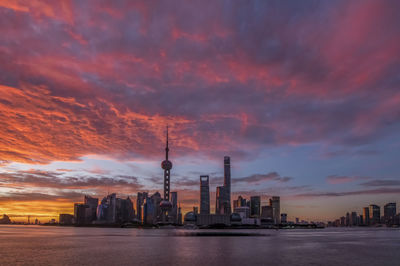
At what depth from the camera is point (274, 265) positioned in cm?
6962

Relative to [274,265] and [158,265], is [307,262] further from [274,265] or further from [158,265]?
[158,265]

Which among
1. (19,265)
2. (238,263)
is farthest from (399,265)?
(19,265)

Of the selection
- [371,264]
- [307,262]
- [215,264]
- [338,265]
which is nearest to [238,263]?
[215,264]

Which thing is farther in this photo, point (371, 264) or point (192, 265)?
point (371, 264)

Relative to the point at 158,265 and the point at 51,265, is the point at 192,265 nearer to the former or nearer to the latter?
the point at 158,265

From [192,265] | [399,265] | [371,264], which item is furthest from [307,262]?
[192,265]

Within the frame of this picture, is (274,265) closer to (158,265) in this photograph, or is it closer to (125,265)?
(158,265)

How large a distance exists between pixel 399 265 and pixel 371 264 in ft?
18.0

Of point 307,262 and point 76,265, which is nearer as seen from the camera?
point 76,265

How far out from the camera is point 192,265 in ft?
228

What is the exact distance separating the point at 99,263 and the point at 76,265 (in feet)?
16.1

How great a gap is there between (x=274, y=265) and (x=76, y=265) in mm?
40262

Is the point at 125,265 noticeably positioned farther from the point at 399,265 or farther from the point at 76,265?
the point at 399,265

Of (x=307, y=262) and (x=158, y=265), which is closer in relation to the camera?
(x=158, y=265)
